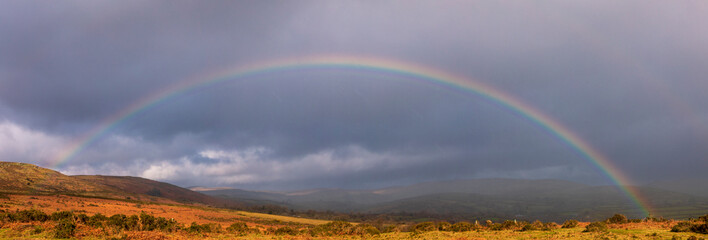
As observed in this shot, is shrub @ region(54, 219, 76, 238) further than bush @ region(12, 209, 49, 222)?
No

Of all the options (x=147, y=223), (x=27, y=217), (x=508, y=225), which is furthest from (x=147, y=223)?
(x=508, y=225)

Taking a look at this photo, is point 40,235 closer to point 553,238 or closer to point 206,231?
point 206,231

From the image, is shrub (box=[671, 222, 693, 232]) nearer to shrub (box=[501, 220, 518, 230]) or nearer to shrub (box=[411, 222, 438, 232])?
shrub (box=[501, 220, 518, 230])

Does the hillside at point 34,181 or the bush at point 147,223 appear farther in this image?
A: the hillside at point 34,181

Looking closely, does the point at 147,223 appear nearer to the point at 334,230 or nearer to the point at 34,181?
the point at 334,230

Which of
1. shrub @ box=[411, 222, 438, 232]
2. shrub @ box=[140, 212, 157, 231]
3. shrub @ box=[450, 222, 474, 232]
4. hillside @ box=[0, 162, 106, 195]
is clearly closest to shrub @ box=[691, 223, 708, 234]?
shrub @ box=[450, 222, 474, 232]

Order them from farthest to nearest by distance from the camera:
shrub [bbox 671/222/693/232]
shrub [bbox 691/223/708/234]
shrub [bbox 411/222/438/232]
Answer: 1. shrub [bbox 411/222/438/232]
2. shrub [bbox 671/222/693/232]
3. shrub [bbox 691/223/708/234]

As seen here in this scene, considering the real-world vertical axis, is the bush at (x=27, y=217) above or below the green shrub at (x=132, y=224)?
above

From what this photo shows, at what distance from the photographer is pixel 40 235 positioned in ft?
91.5

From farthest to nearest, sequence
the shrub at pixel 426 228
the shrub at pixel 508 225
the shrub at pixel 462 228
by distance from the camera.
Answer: the shrub at pixel 426 228 < the shrub at pixel 462 228 < the shrub at pixel 508 225

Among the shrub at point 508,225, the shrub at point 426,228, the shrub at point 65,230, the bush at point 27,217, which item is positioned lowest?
the shrub at point 426,228

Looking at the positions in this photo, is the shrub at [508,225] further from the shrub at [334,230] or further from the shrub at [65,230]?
the shrub at [65,230]

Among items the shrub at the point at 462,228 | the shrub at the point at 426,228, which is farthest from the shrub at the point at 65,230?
the shrub at the point at 462,228

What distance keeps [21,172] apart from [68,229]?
13031cm
